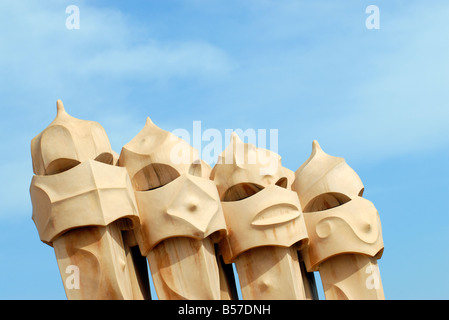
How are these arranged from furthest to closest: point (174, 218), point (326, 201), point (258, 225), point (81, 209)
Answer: point (326, 201)
point (258, 225)
point (174, 218)
point (81, 209)

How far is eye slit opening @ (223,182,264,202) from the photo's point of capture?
620 inches

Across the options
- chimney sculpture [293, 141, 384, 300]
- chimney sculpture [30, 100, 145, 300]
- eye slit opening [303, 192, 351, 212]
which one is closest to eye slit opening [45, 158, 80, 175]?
chimney sculpture [30, 100, 145, 300]

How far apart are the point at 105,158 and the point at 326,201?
204 inches

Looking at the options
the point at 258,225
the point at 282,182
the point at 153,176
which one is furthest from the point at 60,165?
the point at 282,182

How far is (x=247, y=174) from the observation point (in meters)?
15.6

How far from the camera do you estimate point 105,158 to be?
47.8 ft

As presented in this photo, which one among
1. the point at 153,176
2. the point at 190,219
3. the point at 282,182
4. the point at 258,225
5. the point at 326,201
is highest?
the point at 282,182

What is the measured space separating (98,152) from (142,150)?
2.88 feet

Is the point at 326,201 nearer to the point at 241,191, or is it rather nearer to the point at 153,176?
the point at 241,191

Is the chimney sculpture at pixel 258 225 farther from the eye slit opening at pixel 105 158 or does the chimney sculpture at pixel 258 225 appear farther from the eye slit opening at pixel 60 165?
the eye slit opening at pixel 60 165

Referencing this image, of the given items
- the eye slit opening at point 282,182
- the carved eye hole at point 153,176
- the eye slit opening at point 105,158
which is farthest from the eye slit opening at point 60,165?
the eye slit opening at point 282,182

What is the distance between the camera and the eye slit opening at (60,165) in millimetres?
13898

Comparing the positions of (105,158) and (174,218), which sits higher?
(105,158)
